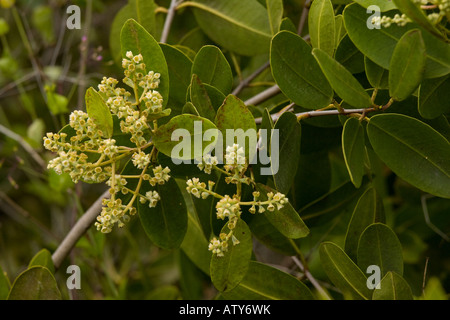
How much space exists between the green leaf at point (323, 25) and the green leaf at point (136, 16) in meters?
0.36

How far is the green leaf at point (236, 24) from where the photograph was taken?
1.06m

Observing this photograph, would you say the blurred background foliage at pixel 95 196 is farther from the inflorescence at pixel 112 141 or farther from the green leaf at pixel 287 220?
the inflorescence at pixel 112 141

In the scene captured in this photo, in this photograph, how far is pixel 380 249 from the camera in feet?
2.77

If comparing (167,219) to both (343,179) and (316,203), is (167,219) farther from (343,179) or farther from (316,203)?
(343,179)

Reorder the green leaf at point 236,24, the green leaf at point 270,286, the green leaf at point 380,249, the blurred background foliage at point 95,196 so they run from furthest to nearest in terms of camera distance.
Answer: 1. the blurred background foliage at point 95,196
2. the green leaf at point 236,24
3. the green leaf at point 270,286
4. the green leaf at point 380,249

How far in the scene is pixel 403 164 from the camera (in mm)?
779

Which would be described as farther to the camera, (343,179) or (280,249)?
(343,179)

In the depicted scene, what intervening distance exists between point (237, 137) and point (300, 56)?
0.16m

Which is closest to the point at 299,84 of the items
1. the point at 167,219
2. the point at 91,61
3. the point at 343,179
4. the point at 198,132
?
the point at 198,132

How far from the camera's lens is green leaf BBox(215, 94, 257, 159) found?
0.74 meters

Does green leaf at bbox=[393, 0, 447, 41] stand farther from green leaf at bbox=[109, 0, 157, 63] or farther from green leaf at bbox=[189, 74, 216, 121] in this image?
green leaf at bbox=[109, 0, 157, 63]

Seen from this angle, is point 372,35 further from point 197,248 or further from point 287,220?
point 197,248

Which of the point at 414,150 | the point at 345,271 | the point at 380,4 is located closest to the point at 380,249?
the point at 345,271

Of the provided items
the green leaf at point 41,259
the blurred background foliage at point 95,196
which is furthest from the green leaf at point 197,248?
the green leaf at point 41,259
